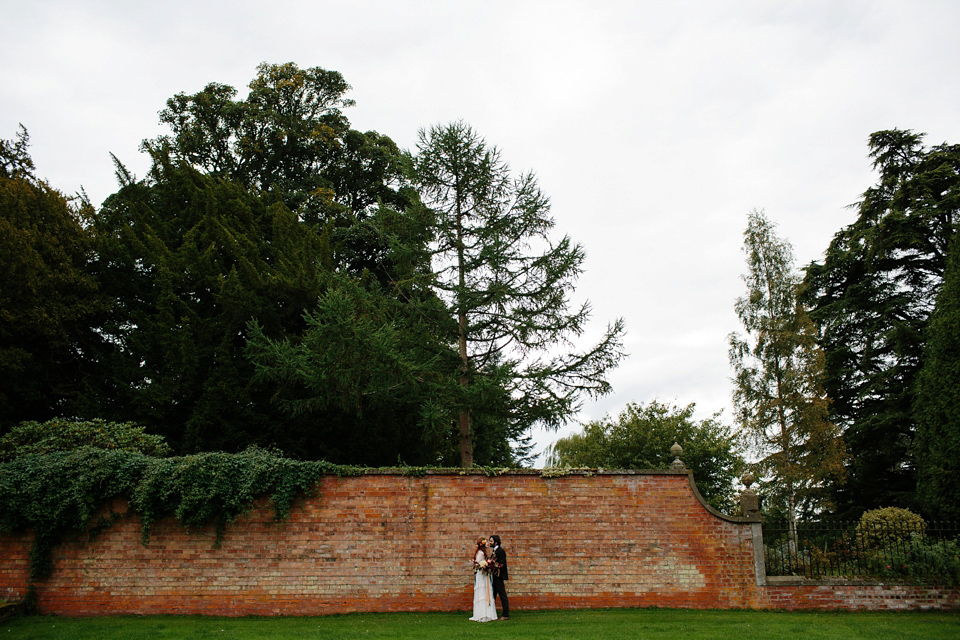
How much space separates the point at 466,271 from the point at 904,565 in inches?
419

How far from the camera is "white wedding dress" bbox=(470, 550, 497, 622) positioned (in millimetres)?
9883

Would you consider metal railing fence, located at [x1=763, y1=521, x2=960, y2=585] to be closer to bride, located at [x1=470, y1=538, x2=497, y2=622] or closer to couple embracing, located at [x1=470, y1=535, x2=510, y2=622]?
couple embracing, located at [x1=470, y1=535, x2=510, y2=622]

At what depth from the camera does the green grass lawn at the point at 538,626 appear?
345 inches

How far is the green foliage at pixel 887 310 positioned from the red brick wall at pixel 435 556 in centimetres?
1153

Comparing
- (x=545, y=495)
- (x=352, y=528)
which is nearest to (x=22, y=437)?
(x=352, y=528)

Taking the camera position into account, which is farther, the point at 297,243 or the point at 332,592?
the point at 297,243

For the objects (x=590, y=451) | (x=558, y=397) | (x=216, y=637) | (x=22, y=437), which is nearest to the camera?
(x=216, y=637)

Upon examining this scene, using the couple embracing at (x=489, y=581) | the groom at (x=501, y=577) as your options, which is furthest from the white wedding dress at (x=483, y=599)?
the groom at (x=501, y=577)

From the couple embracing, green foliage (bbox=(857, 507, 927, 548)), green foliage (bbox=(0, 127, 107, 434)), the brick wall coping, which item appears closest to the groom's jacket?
the couple embracing

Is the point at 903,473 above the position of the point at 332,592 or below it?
above

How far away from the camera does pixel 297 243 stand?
742 inches

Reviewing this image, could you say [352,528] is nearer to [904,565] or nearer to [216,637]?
[216,637]

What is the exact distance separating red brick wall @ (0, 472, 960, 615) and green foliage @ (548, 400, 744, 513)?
15.8 m

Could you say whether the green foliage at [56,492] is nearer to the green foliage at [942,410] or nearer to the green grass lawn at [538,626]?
the green grass lawn at [538,626]
